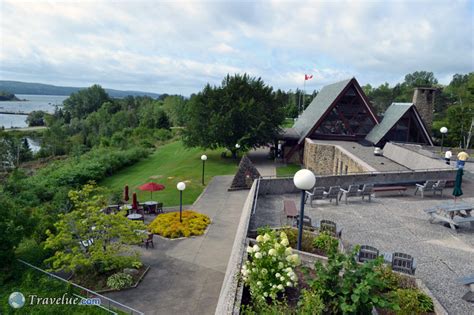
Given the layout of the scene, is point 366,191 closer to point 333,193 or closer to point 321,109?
point 333,193

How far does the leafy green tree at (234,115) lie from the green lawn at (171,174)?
2.58m

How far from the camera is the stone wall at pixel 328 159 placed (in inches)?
905

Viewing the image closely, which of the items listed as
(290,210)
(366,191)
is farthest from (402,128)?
(290,210)

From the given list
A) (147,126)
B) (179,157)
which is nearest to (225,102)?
(179,157)

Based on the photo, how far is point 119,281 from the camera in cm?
1130

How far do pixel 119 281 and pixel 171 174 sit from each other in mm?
20106

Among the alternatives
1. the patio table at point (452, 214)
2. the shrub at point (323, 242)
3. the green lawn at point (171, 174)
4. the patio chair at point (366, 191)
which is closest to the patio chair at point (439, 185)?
the patio table at point (452, 214)

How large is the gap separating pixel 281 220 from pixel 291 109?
79.1m

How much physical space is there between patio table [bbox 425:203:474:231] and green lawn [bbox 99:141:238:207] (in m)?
14.0

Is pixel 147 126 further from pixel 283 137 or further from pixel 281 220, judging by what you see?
pixel 281 220

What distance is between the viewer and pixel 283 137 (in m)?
34.1

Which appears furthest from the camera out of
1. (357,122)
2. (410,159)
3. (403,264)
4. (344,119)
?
(357,122)

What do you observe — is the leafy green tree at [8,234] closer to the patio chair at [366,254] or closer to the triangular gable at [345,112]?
the patio chair at [366,254]

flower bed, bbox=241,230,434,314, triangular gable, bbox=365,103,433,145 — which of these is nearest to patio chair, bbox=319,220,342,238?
flower bed, bbox=241,230,434,314
